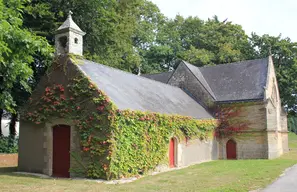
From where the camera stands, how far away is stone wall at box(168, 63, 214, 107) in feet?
90.3

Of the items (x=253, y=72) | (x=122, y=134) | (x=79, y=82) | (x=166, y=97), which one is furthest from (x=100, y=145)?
(x=253, y=72)

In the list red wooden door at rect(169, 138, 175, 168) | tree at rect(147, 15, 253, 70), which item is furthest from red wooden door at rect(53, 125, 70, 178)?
tree at rect(147, 15, 253, 70)

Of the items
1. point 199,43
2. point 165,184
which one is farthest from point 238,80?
point 199,43

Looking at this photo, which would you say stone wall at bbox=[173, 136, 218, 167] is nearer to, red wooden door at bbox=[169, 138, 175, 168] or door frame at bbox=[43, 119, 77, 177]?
red wooden door at bbox=[169, 138, 175, 168]

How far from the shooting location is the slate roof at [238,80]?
26.5m

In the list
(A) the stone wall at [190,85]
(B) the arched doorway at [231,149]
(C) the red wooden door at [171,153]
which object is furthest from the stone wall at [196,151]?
(A) the stone wall at [190,85]

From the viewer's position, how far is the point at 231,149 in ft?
86.5

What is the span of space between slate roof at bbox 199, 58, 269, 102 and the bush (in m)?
17.7

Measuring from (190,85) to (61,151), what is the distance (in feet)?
52.1

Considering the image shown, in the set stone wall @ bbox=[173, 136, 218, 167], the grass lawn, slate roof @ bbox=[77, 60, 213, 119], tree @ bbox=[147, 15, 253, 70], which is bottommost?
the grass lawn

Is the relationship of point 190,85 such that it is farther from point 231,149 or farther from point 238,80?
point 231,149

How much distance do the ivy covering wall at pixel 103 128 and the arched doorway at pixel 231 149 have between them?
11078 mm

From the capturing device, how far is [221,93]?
27.9 metres

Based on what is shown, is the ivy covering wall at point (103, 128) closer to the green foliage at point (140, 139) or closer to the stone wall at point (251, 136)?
the green foliage at point (140, 139)
